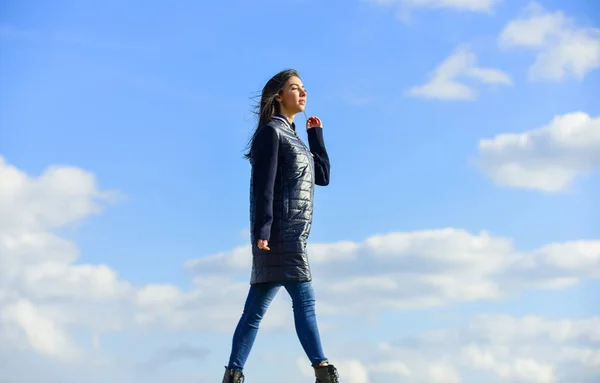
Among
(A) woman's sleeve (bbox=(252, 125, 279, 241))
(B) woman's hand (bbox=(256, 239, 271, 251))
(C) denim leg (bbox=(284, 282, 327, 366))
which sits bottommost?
(C) denim leg (bbox=(284, 282, 327, 366))

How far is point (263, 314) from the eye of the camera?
6871 mm

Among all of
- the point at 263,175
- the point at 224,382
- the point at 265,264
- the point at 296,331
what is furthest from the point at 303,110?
the point at 224,382

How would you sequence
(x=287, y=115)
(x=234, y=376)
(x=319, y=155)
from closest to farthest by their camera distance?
(x=234, y=376), (x=287, y=115), (x=319, y=155)

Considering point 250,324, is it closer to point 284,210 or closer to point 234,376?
point 234,376

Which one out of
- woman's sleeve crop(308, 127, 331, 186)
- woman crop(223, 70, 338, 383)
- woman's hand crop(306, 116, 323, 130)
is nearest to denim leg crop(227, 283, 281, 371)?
woman crop(223, 70, 338, 383)

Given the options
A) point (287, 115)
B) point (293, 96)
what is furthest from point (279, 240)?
point (293, 96)

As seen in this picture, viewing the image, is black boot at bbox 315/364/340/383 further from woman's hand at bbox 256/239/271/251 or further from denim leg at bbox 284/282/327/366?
woman's hand at bbox 256/239/271/251

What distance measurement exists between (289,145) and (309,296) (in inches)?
50.7

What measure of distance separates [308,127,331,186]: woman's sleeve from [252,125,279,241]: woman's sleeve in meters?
0.89

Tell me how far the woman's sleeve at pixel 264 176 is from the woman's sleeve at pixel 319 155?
89 centimetres

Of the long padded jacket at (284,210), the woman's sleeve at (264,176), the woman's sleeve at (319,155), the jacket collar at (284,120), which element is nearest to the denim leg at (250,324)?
the long padded jacket at (284,210)

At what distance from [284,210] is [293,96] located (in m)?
1.11

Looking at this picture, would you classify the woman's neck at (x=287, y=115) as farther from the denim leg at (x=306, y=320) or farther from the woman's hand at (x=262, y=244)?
the denim leg at (x=306, y=320)

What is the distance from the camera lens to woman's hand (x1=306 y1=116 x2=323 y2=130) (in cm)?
794
